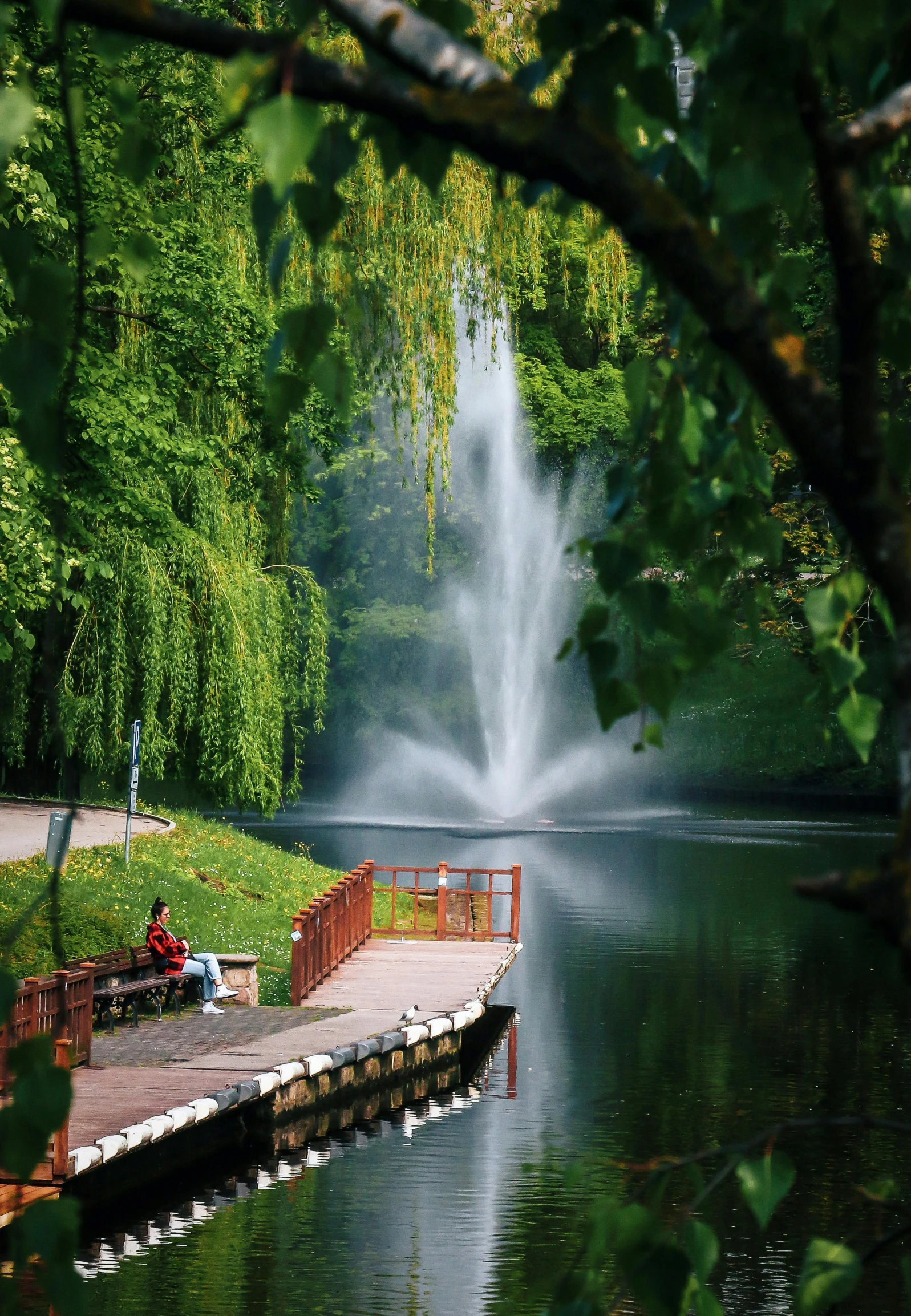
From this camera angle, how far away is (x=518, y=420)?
1981 inches

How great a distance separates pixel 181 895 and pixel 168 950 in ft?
18.6

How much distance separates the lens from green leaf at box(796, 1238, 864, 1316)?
2.10m

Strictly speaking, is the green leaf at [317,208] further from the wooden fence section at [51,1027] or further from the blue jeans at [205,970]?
the blue jeans at [205,970]

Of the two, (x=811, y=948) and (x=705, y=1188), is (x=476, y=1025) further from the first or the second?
(x=705, y=1188)

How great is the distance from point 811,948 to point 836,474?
954 inches

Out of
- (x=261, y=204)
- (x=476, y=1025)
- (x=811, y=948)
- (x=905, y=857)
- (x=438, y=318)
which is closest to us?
(x=905, y=857)

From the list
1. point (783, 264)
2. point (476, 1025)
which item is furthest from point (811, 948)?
point (783, 264)

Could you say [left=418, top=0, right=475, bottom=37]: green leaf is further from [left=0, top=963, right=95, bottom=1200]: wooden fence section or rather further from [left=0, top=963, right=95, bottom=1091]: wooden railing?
[left=0, top=963, right=95, bottom=1091]: wooden railing

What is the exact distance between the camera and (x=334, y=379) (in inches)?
81.7

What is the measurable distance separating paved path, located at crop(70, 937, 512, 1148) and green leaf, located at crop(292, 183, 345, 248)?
9.40 m

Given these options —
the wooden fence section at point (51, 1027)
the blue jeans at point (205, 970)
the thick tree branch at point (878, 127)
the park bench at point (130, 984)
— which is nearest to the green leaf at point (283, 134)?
the thick tree branch at point (878, 127)

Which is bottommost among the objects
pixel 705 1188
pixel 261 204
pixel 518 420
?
pixel 705 1188

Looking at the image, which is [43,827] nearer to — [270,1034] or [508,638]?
[270,1034]

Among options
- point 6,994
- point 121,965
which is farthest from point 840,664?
point 121,965
